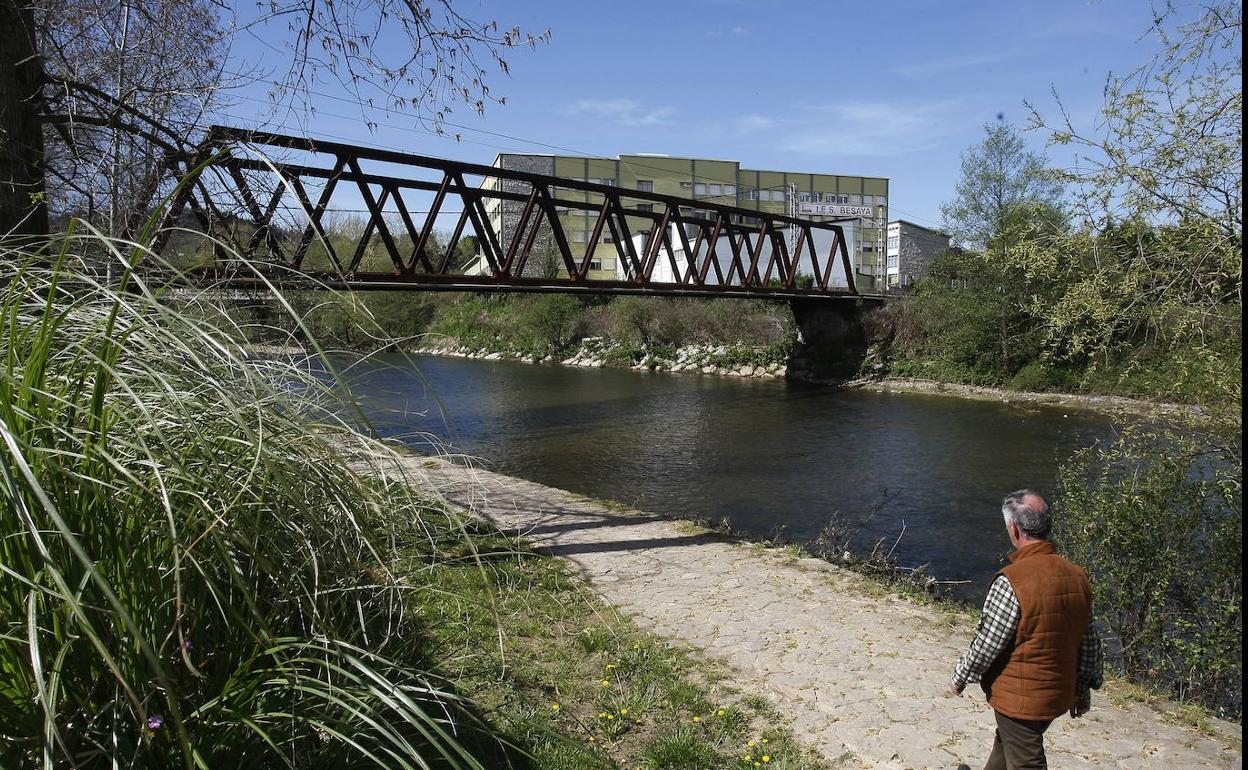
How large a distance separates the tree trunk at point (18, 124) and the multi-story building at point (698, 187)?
6159 centimetres

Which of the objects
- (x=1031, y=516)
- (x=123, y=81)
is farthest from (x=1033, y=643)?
(x=123, y=81)

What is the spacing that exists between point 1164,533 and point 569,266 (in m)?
14.6

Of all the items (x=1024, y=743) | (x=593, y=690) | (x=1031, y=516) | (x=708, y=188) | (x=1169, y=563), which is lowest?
(x=593, y=690)

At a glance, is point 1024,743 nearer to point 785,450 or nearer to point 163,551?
point 163,551

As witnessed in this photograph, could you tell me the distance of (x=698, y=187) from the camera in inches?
3228

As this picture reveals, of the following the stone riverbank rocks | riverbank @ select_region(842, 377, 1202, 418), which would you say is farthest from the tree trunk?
the stone riverbank rocks

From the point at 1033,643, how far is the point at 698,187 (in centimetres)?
8173

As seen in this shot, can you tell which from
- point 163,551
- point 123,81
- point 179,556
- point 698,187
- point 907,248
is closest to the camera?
point 179,556

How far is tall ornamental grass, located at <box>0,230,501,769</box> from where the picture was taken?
6.72 ft

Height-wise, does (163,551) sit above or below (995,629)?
above

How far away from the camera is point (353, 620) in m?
3.05

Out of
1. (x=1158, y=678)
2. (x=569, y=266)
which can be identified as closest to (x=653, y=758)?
(x=1158, y=678)

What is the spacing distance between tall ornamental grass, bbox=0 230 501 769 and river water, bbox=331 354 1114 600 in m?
1.00

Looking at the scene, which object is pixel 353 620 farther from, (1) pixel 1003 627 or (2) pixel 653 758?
(1) pixel 1003 627
